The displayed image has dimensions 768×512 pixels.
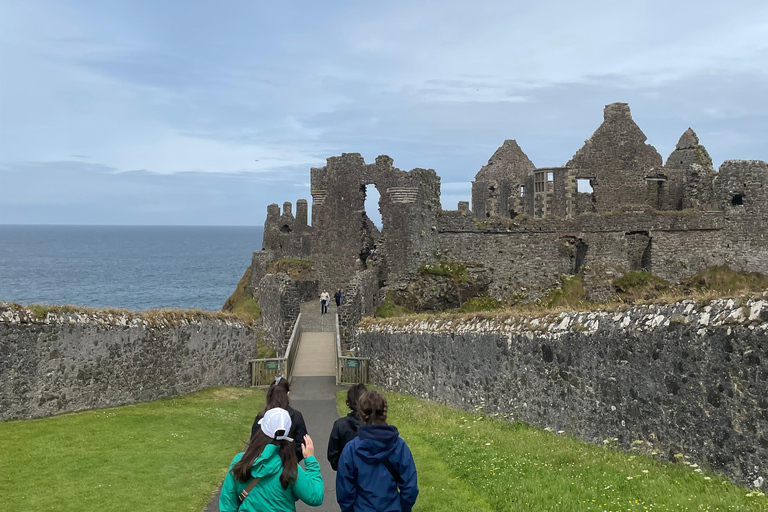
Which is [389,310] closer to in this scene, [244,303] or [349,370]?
[349,370]

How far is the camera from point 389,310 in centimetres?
3431

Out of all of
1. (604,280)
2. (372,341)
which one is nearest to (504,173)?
(604,280)

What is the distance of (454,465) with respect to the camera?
12977mm

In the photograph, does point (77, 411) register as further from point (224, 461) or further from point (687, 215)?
→ point (687, 215)

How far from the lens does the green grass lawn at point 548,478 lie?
964cm

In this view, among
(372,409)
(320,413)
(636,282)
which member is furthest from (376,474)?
(636,282)

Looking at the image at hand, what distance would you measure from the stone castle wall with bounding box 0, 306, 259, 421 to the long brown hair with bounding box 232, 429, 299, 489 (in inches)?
430

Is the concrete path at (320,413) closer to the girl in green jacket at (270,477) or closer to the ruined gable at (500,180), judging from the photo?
the girl in green jacket at (270,477)

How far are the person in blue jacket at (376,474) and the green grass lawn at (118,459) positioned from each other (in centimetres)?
511

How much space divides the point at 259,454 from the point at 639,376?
24.3 ft

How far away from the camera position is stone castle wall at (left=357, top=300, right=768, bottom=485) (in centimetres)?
984

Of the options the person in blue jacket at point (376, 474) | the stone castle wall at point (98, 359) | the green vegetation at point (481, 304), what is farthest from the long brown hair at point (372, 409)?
the green vegetation at point (481, 304)

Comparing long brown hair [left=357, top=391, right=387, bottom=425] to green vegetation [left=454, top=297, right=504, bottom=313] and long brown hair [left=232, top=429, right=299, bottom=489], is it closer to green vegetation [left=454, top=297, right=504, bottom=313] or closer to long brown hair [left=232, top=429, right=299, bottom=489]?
long brown hair [left=232, top=429, right=299, bottom=489]

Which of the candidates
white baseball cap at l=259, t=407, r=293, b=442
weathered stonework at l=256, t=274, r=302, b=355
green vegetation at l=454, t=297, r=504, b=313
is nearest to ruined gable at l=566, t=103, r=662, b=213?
green vegetation at l=454, t=297, r=504, b=313
